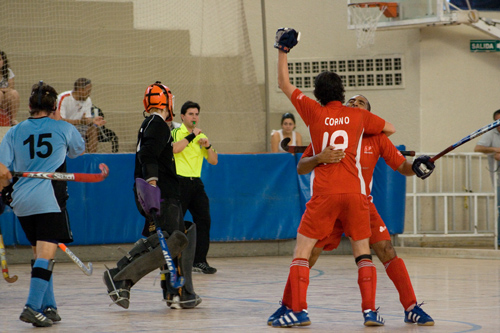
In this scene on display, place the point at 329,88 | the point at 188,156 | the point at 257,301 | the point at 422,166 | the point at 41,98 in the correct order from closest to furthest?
the point at 329,88
the point at 422,166
the point at 41,98
the point at 257,301
the point at 188,156

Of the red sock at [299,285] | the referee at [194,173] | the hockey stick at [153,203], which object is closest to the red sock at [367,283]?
the red sock at [299,285]

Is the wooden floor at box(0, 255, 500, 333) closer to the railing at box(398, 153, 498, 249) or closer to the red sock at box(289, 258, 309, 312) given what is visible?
the red sock at box(289, 258, 309, 312)

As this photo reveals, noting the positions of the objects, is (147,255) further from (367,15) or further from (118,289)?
(367,15)

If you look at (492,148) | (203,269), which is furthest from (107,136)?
(492,148)

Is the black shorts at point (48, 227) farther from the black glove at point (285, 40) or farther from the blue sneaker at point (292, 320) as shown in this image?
the black glove at point (285, 40)

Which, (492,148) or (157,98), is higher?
(157,98)

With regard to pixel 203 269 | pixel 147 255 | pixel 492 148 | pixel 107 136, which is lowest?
pixel 203 269

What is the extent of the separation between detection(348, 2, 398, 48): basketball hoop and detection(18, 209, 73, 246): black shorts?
10.6 m

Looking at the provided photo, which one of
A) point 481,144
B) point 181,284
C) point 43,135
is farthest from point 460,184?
point 43,135

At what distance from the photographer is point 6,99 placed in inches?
489

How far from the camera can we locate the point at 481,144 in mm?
12789

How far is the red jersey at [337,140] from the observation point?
5961 mm

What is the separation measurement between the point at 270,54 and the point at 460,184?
4.78m

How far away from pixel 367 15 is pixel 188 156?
7029 millimetres
